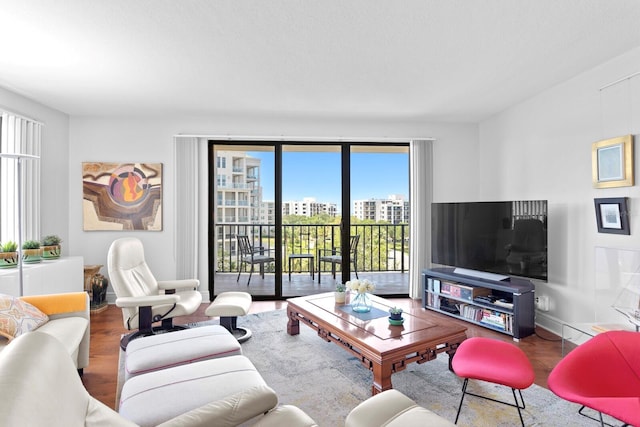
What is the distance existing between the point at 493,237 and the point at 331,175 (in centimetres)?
230

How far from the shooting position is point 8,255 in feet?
10.9

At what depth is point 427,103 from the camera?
13.5 ft

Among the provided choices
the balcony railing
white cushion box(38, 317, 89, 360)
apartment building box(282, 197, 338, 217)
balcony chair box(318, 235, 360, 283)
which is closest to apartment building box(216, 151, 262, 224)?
the balcony railing

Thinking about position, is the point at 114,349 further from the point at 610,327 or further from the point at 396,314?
the point at 610,327

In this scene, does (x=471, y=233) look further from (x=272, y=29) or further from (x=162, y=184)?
(x=162, y=184)

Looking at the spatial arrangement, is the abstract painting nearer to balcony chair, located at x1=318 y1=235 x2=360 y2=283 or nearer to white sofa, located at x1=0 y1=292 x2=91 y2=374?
white sofa, located at x1=0 y1=292 x2=91 y2=374

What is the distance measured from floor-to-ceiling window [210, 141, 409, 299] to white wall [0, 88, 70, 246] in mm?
1803

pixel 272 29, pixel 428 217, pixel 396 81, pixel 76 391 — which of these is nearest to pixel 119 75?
pixel 272 29

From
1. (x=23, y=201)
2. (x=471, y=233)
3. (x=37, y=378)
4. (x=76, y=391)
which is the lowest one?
(x=76, y=391)

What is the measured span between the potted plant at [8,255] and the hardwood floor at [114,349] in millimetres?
984

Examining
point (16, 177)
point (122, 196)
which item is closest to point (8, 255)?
point (16, 177)

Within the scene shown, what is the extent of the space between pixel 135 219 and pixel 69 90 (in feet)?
5.52

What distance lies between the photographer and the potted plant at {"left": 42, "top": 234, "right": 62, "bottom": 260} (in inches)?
150

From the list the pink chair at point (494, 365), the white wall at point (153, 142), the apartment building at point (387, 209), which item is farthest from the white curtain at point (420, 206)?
the pink chair at point (494, 365)
